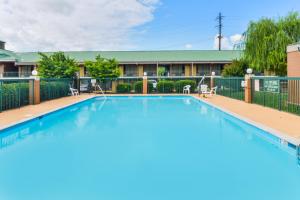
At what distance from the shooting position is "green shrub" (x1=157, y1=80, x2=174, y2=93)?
28.1 meters

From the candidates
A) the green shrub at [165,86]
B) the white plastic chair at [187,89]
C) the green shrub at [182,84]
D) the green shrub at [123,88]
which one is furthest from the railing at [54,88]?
the white plastic chair at [187,89]

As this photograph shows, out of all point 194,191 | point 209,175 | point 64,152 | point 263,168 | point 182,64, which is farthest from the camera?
point 182,64

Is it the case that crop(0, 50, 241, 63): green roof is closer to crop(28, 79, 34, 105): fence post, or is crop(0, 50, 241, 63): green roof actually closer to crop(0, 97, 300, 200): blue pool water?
crop(28, 79, 34, 105): fence post

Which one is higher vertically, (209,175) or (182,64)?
(182,64)

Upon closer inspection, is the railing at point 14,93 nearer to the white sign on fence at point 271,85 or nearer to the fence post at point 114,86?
the white sign on fence at point 271,85

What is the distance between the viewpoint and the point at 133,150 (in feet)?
24.3

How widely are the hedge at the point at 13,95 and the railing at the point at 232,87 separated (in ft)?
38.8

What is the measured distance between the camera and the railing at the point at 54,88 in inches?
741

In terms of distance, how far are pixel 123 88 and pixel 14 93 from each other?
14526 millimetres

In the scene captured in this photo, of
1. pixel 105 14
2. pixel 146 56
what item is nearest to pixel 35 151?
pixel 105 14

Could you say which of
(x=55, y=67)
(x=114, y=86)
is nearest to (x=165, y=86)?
(x=114, y=86)

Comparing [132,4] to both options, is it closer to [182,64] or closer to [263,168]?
[182,64]

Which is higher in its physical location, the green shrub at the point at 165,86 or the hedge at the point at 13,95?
the green shrub at the point at 165,86

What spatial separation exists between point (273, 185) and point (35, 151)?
515 centimetres
